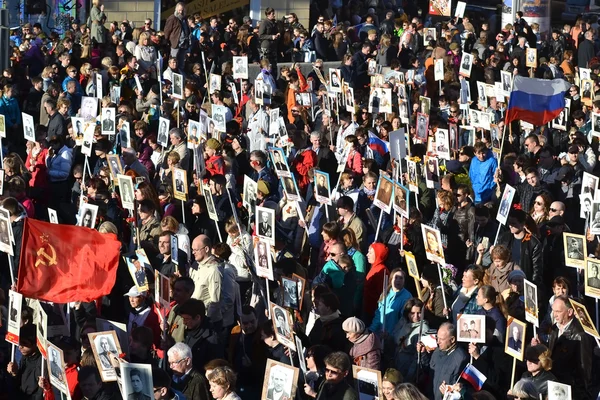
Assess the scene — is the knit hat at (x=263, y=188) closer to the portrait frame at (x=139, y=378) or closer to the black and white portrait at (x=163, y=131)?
the black and white portrait at (x=163, y=131)

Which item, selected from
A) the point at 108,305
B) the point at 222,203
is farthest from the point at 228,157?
the point at 108,305

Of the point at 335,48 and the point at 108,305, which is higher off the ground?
the point at 335,48

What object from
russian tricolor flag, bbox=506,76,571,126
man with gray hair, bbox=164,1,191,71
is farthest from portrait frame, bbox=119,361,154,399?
man with gray hair, bbox=164,1,191,71

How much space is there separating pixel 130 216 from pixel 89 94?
6.89m

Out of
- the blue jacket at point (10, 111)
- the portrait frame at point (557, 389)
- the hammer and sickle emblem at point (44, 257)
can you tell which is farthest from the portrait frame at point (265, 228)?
the blue jacket at point (10, 111)

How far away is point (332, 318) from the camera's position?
36.9ft

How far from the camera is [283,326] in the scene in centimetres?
1070

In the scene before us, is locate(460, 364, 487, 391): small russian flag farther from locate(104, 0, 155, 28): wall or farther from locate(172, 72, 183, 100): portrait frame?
locate(104, 0, 155, 28): wall

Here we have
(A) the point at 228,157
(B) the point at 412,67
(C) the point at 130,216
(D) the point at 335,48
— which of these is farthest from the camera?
(D) the point at 335,48

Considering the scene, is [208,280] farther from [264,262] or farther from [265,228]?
[265,228]

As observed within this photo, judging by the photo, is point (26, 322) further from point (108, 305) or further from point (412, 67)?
point (412, 67)

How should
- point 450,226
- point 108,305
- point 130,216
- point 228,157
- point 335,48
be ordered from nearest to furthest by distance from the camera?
point 108,305, point 450,226, point 130,216, point 228,157, point 335,48

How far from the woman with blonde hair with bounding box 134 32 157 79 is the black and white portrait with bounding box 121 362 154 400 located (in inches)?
568

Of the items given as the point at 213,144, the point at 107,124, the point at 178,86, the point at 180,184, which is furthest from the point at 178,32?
the point at 180,184
